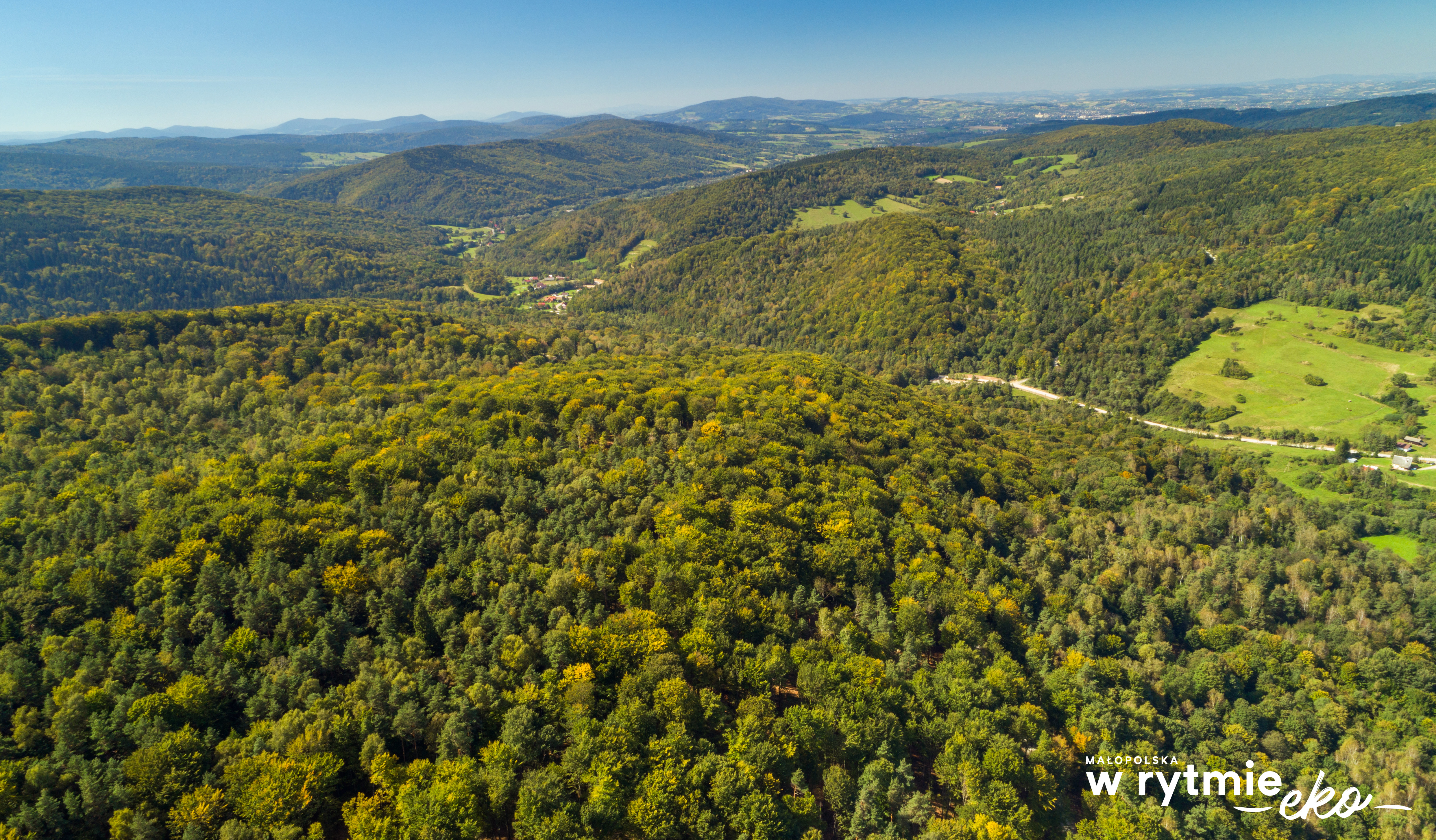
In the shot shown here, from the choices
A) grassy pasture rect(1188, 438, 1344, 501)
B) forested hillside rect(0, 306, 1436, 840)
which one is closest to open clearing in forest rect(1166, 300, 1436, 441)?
grassy pasture rect(1188, 438, 1344, 501)

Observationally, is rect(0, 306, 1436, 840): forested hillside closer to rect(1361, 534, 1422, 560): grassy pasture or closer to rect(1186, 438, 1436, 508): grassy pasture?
rect(1361, 534, 1422, 560): grassy pasture

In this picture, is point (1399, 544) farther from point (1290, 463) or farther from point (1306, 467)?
point (1290, 463)

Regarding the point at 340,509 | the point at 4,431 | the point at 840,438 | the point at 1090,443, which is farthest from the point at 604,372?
the point at 1090,443

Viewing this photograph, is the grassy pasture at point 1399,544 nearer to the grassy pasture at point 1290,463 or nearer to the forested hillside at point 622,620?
the forested hillside at point 622,620

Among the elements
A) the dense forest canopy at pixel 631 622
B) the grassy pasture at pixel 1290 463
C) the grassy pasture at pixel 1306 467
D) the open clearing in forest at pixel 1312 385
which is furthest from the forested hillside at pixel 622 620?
the open clearing in forest at pixel 1312 385

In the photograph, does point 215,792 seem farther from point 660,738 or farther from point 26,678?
point 660,738
